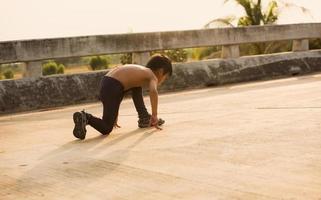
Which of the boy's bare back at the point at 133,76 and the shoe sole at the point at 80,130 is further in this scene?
the boy's bare back at the point at 133,76

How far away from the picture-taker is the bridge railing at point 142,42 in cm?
741

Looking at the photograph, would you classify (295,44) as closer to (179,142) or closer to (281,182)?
(179,142)

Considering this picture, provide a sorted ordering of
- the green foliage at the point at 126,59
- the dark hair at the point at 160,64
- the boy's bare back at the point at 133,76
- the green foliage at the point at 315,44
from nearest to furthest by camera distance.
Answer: the boy's bare back at the point at 133,76 → the dark hair at the point at 160,64 → the green foliage at the point at 315,44 → the green foliage at the point at 126,59

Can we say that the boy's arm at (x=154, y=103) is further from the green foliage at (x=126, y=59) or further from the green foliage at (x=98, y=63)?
the green foliage at (x=98, y=63)

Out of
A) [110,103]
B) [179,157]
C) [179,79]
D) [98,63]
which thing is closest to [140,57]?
[179,79]

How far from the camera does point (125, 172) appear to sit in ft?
10.9

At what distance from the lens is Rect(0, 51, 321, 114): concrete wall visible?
7.29 meters

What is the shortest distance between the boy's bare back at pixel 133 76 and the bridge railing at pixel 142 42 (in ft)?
8.00

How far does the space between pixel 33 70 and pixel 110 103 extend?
2.76m

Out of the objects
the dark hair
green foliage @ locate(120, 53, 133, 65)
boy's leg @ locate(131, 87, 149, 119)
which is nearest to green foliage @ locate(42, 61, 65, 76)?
green foliage @ locate(120, 53, 133, 65)

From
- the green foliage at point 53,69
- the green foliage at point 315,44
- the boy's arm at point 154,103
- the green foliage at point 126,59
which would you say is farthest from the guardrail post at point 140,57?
the green foliage at point 53,69

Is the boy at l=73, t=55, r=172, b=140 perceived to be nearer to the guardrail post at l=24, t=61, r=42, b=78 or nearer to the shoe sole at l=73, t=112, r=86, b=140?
the shoe sole at l=73, t=112, r=86, b=140

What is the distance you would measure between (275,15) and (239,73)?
41.8 ft

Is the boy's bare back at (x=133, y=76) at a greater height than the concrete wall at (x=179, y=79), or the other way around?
the boy's bare back at (x=133, y=76)
